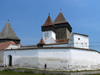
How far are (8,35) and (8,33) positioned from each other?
65cm

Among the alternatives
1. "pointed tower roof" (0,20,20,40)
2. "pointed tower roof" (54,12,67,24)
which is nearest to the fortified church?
"pointed tower roof" (0,20,20,40)

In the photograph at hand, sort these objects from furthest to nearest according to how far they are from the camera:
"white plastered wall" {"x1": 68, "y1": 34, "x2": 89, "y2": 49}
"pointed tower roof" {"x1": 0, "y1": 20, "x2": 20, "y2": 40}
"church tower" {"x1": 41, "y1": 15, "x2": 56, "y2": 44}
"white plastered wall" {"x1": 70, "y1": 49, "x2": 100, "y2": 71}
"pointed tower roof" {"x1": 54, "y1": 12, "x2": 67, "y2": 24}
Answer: "pointed tower roof" {"x1": 54, "y1": 12, "x2": 67, "y2": 24} < "pointed tower roof" {"x1": 0, "y1": 20, "x2": 20, "y2": 40} < "church tower" {"x1": 41, "y1": 15, "x2": 56, "y2": 44} < "white plastered wall" {"x1": 68, "y1": 34, "x2": 89, "y2": 49} < "white plastered wall" {"x1": 70, "y1": 49, "x2": 100, "y2": 71}

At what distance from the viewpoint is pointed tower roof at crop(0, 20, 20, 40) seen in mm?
28362

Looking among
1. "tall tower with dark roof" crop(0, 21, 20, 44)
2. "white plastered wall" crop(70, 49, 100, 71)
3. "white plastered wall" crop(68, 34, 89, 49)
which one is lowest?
"white plastered wall" crop(70, 49, 100, 71)

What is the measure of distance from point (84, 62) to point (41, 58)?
598 centimetres

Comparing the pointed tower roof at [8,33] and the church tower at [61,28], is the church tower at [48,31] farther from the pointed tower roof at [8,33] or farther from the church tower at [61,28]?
the pointed tower roof at [8,33]

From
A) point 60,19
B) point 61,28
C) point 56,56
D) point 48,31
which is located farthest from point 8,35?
point 56,56

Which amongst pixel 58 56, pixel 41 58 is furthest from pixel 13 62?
pixel 58 56

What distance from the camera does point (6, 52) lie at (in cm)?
1994

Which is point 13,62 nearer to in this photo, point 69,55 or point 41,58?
point 41,58

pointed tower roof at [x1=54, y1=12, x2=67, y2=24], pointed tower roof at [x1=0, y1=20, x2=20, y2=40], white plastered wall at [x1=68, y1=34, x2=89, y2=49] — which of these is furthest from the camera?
pointed tower roof at [x1=54, y1=12, x2=67, y2=24]

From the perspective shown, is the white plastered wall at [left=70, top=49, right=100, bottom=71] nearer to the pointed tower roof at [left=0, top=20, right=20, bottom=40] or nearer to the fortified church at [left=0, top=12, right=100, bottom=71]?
the fortified church at [left=0, top=12, right=100, bottom=71]

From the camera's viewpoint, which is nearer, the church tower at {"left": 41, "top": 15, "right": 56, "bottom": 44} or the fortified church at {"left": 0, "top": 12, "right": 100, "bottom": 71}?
the fortified church at {"left": 0, "top": 12, "right": 100, "bottom": 71}

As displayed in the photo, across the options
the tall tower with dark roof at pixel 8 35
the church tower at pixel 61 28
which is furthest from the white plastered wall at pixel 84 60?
the tall tower with dark roof at pixel 8 35
